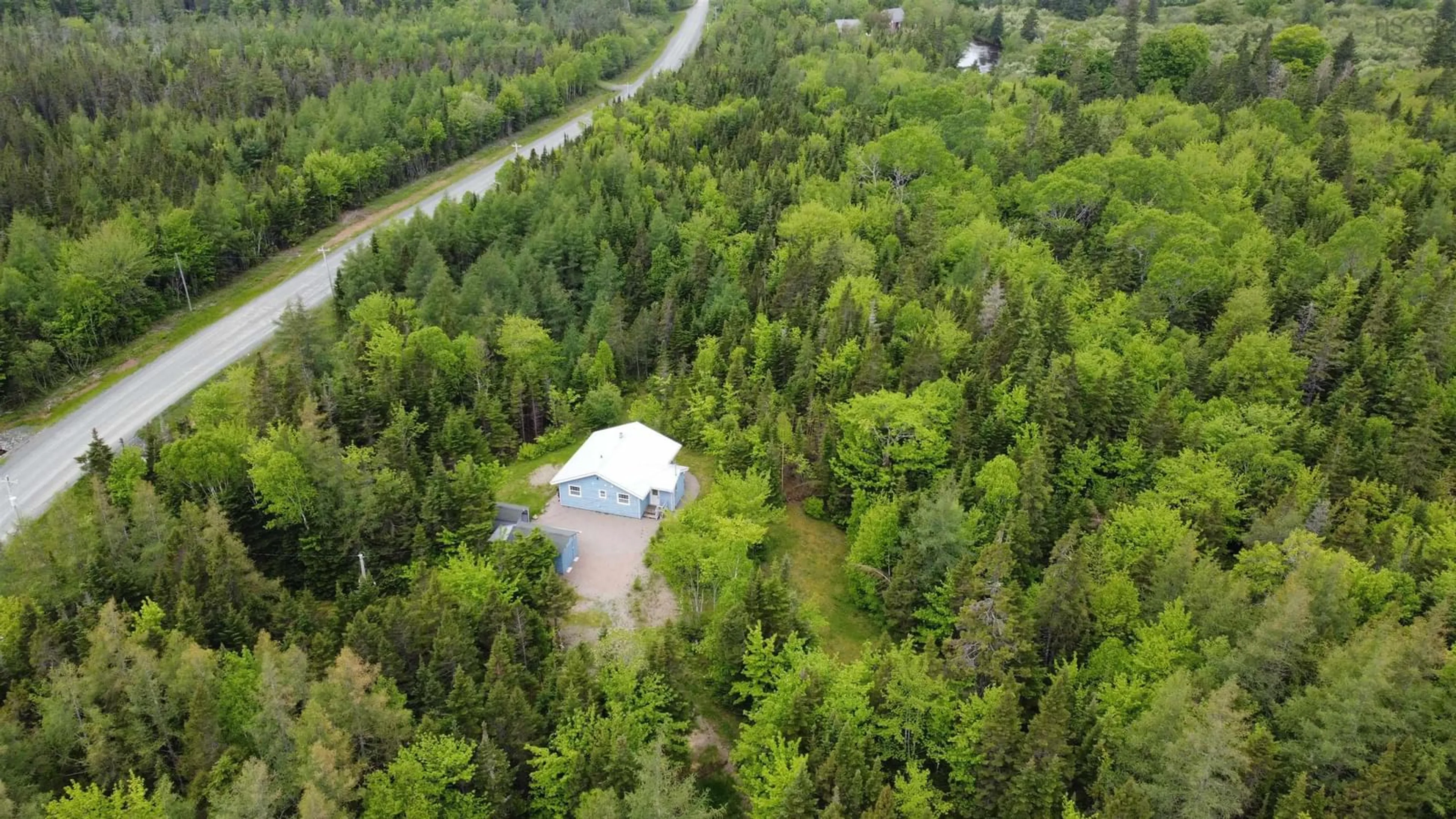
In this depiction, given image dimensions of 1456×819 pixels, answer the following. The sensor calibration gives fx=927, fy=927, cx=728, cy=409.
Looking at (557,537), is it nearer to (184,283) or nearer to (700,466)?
(700,466)

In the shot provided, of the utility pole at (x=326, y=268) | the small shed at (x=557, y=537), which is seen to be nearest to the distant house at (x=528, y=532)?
the small shed at (x=557, y=537)

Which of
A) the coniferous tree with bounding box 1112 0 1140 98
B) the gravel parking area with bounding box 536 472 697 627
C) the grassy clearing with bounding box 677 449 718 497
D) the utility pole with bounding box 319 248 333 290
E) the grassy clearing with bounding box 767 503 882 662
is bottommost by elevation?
the grassy clearing with bounding box 767 503 882 662

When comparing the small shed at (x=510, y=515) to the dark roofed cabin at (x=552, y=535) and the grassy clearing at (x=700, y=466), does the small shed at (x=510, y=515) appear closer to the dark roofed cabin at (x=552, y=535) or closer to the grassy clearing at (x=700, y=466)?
the dark roofed cabin at (x=552, y=535)

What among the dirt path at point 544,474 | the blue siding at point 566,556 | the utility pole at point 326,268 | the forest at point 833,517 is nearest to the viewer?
the forest at point 833,517

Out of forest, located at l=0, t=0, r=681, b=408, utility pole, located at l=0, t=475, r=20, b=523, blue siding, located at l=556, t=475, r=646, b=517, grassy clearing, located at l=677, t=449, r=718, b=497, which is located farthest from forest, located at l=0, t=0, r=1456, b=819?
forest, located at l=0, t=0, r=681, b=408

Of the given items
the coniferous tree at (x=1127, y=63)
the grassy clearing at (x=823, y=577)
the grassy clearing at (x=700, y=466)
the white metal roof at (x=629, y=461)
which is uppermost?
the coniferous tree at (x=1127, y=63)

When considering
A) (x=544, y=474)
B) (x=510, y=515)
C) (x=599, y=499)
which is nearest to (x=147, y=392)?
(x=544, y=474)

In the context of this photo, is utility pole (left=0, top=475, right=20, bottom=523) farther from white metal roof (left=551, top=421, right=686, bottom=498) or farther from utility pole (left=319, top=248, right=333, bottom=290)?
white metal roof (left=551, top=421, right=686, bottom=498)
